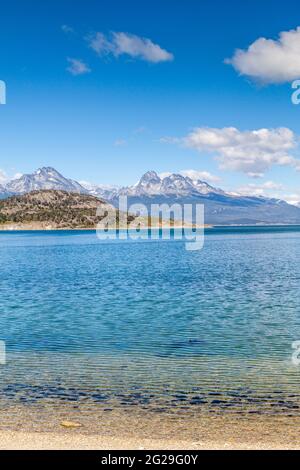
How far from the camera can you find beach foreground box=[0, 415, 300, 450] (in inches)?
747

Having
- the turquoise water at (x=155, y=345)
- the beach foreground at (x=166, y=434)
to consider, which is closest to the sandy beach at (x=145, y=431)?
the beach foreground at (x=166, y=434)

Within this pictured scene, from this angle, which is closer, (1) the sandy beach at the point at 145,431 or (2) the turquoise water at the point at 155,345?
(1) the sandy beach at the point at 145,431

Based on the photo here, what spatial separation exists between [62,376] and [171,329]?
14.8 metres

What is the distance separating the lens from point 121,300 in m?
59.8

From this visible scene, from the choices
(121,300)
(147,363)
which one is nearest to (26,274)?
(121,300)

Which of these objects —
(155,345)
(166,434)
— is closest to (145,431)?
(166,434)

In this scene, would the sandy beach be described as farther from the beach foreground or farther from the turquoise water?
the turquoise water

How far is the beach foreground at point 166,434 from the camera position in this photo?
62.3 feet
